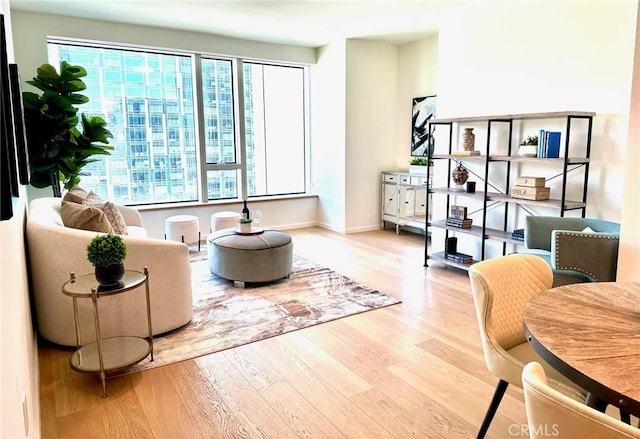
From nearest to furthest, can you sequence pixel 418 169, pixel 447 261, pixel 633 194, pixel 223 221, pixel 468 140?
pixel 633 194, pixel 468 140, pixel 447 261, pixel 223 221, pixel 418 169

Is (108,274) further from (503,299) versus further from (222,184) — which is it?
(222,184)

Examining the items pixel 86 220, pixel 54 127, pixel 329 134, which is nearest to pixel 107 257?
pixel 86 220

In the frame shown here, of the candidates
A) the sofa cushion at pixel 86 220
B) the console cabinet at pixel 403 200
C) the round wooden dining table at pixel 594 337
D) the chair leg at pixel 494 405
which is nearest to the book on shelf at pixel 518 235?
Answer: the console cabinet at pixel 403 200

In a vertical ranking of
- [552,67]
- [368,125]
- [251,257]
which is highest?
[552,67]

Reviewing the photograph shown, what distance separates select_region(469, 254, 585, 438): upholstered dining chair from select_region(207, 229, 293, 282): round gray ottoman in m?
2.42

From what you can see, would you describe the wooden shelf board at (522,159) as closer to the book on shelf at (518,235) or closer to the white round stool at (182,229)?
the book on shelf at (518,235)

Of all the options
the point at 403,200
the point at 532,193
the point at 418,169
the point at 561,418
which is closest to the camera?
the point at 561,418

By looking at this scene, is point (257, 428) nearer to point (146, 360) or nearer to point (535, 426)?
point (146, 360)

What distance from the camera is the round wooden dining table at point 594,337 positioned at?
107cm

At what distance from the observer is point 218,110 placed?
6.14 meters

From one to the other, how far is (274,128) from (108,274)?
458 cm

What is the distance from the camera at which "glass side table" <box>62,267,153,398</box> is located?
2.34m

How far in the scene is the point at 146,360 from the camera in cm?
273

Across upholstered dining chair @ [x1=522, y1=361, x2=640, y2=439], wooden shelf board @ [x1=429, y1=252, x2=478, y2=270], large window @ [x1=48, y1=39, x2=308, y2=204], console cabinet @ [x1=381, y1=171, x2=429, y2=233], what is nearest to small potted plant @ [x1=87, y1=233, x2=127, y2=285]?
upholstered dining chair @ [x1=522, y1=361, x2=640, y2=439]
